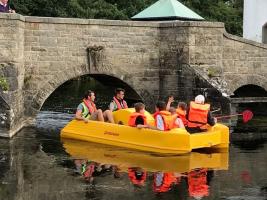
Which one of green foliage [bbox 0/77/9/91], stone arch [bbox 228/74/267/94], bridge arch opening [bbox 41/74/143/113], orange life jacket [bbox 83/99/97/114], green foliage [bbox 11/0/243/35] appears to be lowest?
bridge arch opening [bbox 41/74/143/113]

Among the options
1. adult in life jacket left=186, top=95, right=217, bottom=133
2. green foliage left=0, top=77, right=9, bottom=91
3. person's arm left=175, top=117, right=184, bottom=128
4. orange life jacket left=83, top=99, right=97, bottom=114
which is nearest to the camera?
person's arm left=175, top=117, right=184, bottom=128

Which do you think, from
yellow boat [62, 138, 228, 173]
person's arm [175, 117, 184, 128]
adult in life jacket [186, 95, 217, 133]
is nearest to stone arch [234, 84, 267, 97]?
adult in life jacket [186, 95, 217, 133]

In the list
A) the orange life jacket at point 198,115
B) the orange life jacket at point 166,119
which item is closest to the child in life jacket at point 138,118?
the orange life jacket at point 166,119

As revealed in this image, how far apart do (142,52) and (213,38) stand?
2.17 m

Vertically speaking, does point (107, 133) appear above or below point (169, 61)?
below

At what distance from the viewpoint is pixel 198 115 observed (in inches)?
524

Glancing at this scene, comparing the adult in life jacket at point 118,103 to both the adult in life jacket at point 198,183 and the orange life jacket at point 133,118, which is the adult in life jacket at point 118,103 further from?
the adult in life jacket at point 198,183

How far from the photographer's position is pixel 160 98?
18.6 metres

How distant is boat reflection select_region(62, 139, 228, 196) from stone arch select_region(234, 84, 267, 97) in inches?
362

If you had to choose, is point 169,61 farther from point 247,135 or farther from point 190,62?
point 247,135

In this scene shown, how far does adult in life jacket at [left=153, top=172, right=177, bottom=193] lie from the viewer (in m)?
9.43

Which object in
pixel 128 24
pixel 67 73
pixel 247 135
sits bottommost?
pixel 247 135

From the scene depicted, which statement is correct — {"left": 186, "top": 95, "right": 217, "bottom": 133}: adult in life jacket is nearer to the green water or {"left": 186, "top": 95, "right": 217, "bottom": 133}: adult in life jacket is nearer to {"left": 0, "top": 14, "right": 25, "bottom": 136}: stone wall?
the green water

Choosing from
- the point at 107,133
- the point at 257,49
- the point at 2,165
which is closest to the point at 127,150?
the point at 107,133
